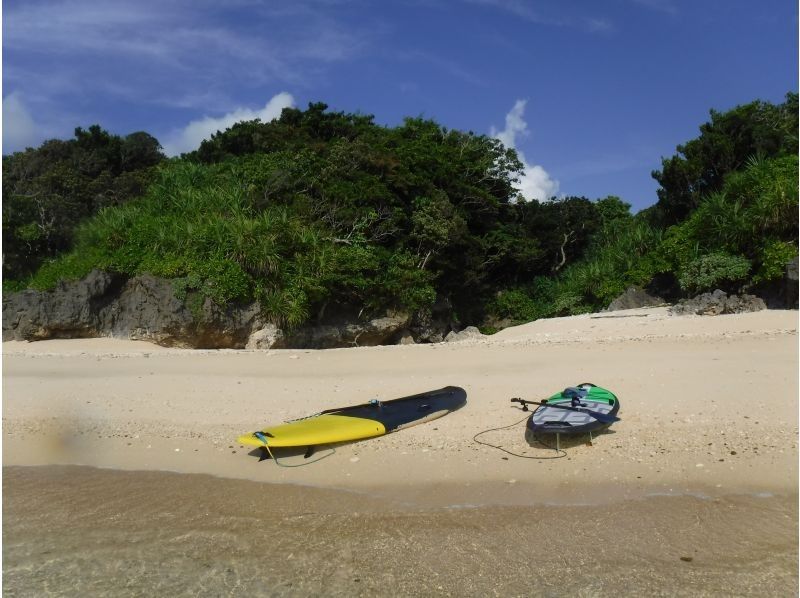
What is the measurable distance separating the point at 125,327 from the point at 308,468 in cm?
1110

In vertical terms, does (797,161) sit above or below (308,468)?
above

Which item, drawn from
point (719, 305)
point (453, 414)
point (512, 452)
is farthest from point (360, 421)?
point (719, 305)

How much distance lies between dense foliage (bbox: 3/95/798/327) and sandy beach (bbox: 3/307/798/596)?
6878 millimetres

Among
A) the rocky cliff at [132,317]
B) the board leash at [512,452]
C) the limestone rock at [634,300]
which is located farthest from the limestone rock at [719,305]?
the board leash at [512,452]

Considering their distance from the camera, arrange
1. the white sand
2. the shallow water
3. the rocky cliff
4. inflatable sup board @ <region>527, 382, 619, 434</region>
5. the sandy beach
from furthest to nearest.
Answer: the rocky cliff < inflatable sup board @ <region>527, 382, 619, 434</region> < the white sand < the sandy beach < the shallow water

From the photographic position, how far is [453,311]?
22938 mm

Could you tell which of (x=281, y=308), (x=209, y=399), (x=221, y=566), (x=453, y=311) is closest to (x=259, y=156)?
(x=281, y=308)

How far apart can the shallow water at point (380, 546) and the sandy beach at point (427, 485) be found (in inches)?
0.6

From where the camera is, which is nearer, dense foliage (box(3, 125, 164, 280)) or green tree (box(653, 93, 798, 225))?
dense foliage (box(3, 125, 164, 280))

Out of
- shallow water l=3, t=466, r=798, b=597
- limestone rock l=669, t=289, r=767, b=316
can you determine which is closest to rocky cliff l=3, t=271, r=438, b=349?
shallow water l=3, t=466, r=798, b=597

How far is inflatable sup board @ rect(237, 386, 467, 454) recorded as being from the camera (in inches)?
225

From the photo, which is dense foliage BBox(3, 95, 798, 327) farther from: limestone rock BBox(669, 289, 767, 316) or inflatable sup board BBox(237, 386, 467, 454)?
inflatable sup board BBox(237, 386, 467, 454)

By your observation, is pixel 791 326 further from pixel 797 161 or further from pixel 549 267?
pixel 549 267

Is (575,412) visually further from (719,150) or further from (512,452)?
(719,150)
